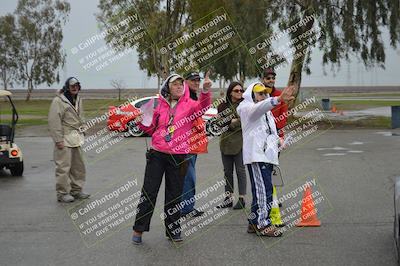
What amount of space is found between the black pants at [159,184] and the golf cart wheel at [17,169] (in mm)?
6191

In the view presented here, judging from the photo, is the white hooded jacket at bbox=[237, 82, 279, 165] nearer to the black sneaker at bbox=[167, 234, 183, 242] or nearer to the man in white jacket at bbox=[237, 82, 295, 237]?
the man in white jacket at bbox=[237, 82, 295, 237]

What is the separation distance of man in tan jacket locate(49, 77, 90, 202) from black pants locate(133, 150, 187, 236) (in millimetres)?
2871

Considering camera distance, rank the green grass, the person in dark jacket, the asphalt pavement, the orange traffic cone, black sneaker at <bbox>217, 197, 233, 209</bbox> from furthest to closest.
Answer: the green grass < black sneaker at <bbox>217, 197, 233, 209</bbox> < the person in dark jacket < the orange traffic cone < the asphalt pavement

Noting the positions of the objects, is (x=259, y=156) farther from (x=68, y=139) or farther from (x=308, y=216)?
(x=68, y=139)

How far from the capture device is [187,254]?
6.13m

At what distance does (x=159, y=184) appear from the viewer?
6539 millimetres

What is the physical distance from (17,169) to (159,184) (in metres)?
6.41

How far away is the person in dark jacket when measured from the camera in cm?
787

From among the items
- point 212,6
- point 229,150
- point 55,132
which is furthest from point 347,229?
point 212,6

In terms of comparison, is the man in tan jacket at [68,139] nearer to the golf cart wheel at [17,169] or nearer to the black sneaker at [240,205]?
the black sneaker at [240,205]

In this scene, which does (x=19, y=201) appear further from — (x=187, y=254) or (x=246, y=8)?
(x=246, y=8)

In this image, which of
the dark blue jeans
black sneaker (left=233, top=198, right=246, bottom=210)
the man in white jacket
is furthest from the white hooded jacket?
black sneaker (left=233, top=198, right=246, bottom=210)

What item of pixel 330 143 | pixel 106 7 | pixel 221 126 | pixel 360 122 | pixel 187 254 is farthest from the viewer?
pixel 106 7

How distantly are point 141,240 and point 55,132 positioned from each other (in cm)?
316
